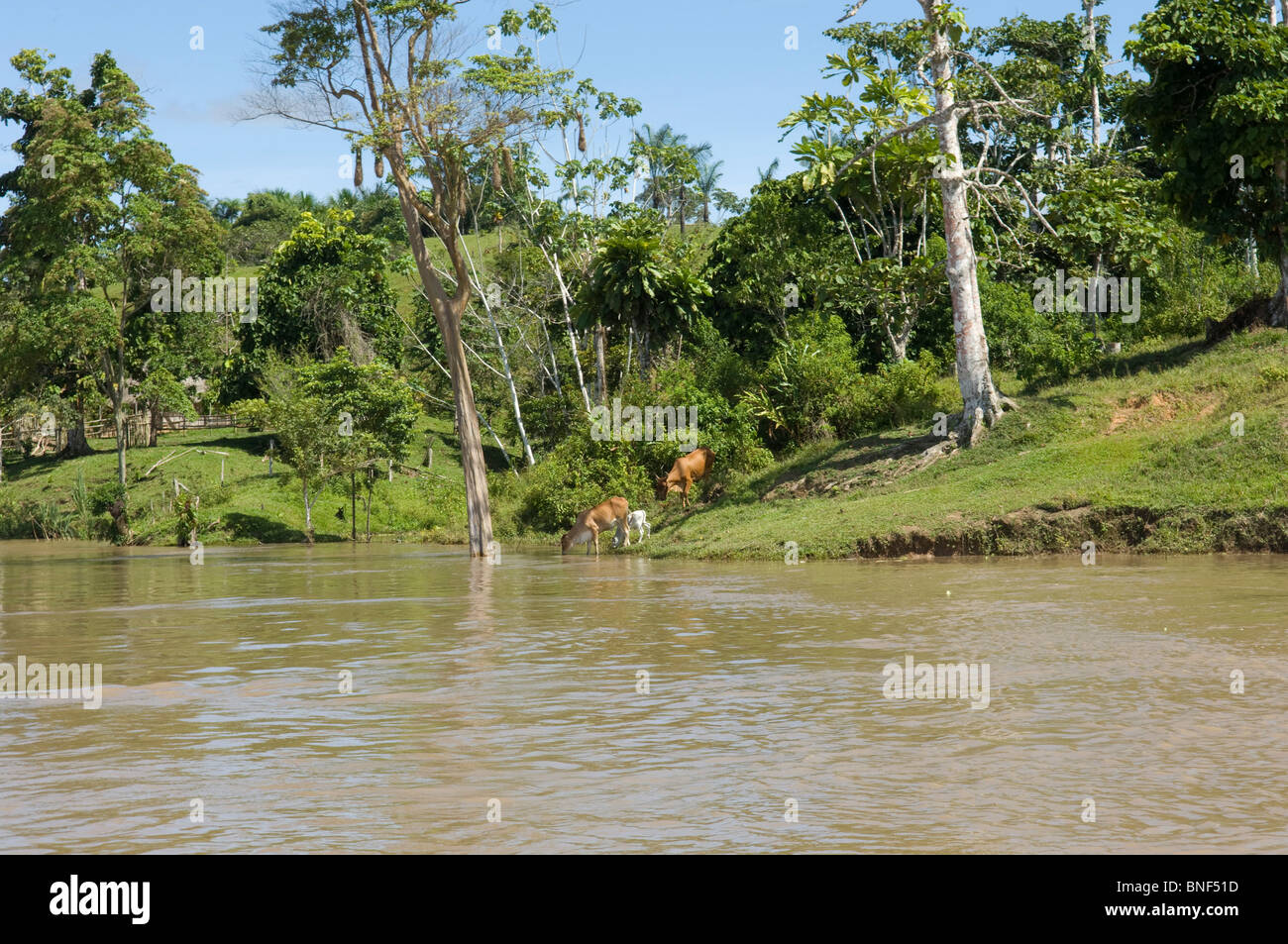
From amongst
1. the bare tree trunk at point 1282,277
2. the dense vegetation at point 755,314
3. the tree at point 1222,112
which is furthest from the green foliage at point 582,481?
the bare tree trunk at point 1282,277

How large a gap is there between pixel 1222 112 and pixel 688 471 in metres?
14.1

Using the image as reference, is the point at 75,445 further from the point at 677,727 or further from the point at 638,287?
the point at 677,727

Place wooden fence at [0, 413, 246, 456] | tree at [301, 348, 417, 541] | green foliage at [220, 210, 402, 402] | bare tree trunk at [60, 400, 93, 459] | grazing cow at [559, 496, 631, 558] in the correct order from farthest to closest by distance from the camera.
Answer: green foliage at [220, 210, 402, 402] → bare tree trunk at [60, 400, 93, 459] → wooden fence at [0, 413, 246, 456] → tree at [301, 348, 417, 541] → grazing cow at [559, 496, 631, 558]

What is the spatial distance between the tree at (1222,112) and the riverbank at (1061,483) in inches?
101

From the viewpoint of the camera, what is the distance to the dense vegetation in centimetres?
2395

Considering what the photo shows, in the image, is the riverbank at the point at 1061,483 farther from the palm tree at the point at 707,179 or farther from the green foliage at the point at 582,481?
the palm tree at the point at 707,179

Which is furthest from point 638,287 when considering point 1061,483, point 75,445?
point 75,445

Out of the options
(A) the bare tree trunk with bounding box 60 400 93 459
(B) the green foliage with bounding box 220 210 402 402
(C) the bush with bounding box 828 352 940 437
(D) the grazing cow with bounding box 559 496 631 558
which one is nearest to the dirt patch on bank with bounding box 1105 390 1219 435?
(C) the bush with bounding box 828 352 940 437

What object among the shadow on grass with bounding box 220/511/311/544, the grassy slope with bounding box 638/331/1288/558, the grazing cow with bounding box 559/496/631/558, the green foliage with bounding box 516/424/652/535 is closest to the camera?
the grassy slope with bounding box 638/331/1288/558

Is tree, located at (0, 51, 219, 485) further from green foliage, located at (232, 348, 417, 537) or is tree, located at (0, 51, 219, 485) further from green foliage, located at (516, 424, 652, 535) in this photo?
green foliage, located at (516, 424, 652, 535)

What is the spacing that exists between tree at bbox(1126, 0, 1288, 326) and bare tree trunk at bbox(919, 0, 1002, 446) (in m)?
3.90

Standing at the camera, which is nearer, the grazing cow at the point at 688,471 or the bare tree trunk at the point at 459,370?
the bare tree trunk at the point at 459,370

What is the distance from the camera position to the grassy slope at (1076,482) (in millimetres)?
19250
